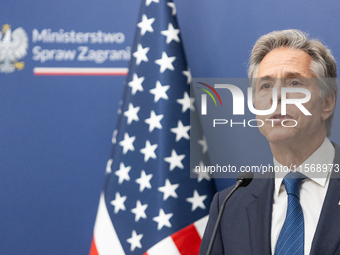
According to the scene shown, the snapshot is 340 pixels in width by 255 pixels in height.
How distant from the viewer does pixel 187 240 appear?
1738mm

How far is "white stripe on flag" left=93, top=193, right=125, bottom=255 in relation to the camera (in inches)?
68.8

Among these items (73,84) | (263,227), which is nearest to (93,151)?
(73,84)

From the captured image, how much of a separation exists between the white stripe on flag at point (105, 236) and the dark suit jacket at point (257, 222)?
47 centimetres

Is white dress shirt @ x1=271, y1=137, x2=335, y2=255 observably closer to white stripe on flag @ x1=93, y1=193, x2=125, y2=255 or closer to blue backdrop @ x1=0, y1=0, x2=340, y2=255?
blue backdrop @ x1=0, y1=0, x2=340, y2=255

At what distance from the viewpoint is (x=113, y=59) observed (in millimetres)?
2125

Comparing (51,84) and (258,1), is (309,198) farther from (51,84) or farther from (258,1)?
(51,84)

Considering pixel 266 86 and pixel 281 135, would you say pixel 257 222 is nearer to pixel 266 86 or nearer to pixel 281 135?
pixel 281 135

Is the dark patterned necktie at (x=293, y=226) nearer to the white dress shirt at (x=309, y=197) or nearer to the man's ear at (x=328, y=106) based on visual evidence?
Answer: the white dress shirt at (x=309, y=197)

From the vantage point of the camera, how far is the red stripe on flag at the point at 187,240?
173 cm

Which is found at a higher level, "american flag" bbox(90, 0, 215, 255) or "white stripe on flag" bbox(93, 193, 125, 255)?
"american flag" bbox(90, 0, 215, 255)

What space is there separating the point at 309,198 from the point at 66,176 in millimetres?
1351

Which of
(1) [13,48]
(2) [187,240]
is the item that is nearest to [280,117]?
(2) [187,240]

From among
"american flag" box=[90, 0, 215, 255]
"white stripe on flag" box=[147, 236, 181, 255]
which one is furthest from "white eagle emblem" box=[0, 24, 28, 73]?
"white stripe on flag" box=[147, 236, 181, 255]

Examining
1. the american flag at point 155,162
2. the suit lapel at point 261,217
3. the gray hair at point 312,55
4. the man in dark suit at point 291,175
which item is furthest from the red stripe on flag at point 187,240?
the gray hair at point 312,55
